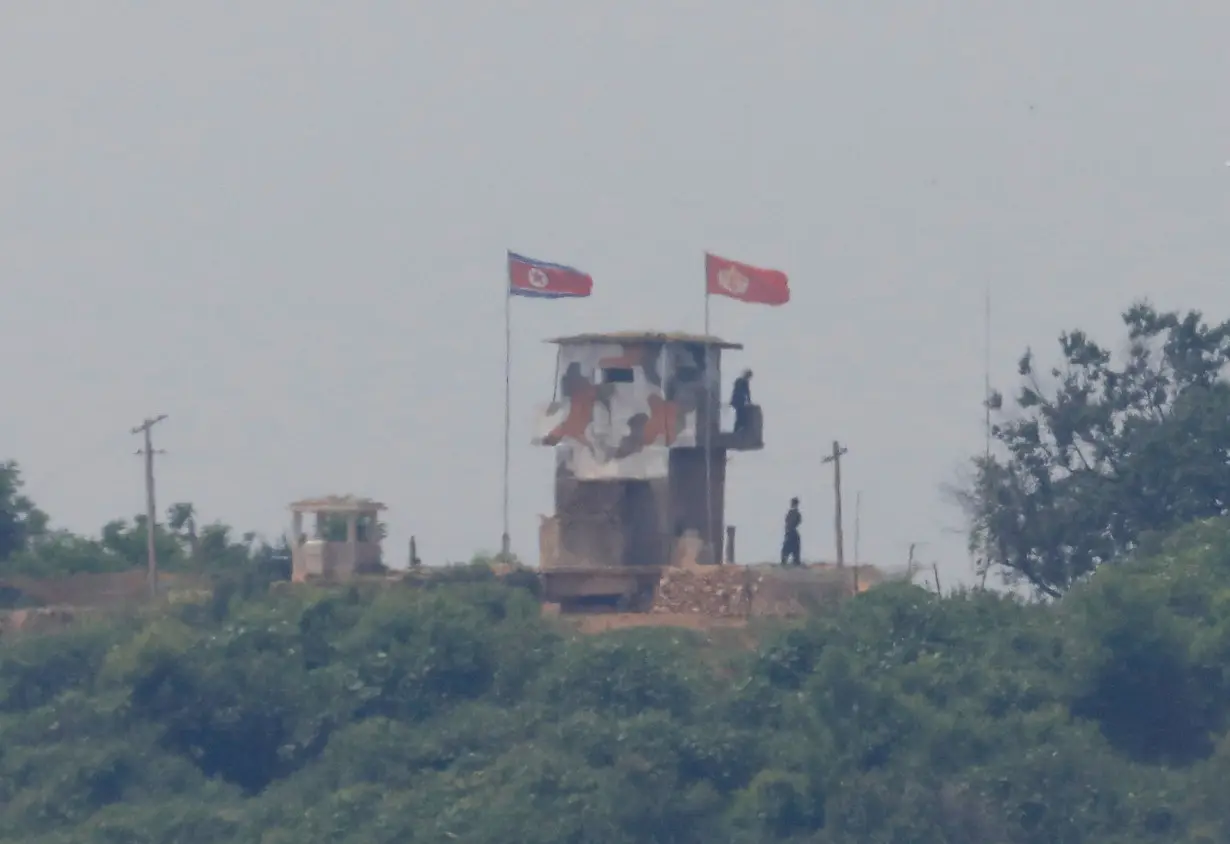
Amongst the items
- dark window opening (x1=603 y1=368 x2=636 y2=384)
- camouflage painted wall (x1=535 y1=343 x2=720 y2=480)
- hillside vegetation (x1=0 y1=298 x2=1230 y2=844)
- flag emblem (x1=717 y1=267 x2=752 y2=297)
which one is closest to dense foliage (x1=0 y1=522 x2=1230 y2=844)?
hillside vegetation (x1=0 y1=298 x2=1230 y2=844)

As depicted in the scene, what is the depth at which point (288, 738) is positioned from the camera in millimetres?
42938

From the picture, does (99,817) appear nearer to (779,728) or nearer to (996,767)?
(779,728)

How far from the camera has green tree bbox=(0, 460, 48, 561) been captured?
53.5 metres

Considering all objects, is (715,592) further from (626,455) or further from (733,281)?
(733,281)

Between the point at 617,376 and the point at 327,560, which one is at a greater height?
the point at 617,376

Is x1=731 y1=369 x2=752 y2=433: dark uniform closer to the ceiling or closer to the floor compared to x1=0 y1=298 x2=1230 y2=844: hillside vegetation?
closer to the ceiling

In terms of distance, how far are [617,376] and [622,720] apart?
9241 millimetres

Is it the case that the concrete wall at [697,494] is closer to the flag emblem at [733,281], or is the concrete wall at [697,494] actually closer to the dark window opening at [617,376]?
the dark window opening at [617,376]

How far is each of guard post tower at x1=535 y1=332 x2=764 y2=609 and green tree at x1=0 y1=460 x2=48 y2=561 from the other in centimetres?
1068

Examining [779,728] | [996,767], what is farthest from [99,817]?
[996,767]

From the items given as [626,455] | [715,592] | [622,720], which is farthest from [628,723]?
[626,455]

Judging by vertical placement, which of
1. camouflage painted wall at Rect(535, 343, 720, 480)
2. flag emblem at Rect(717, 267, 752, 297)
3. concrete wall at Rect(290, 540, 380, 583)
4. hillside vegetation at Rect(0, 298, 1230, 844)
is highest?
flag emblem at Rect(717, 267, 752, 297)

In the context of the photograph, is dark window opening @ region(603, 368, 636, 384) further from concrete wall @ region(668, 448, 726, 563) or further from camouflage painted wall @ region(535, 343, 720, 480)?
concrete wall @ region(668, 448, 726, 563)

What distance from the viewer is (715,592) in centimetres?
4622
